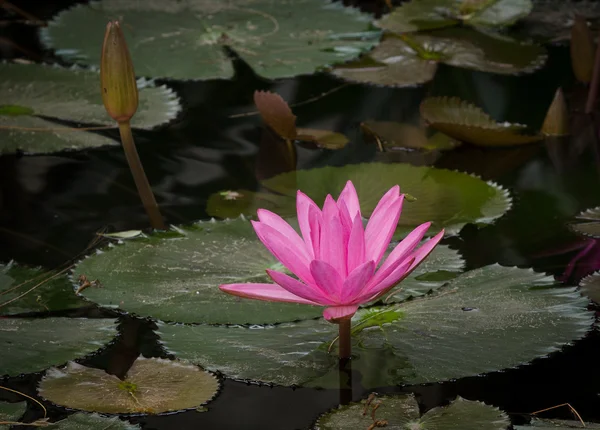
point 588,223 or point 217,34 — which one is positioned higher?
point 217,34

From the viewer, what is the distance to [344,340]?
3.80 feet

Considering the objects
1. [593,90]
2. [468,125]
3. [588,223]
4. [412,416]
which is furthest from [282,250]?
[593,90]

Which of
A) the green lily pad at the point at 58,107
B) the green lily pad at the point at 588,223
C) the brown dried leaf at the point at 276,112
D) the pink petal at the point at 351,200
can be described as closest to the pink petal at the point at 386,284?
the pink petal at the point at 351,200

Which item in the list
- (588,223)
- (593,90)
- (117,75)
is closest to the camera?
(117,75)

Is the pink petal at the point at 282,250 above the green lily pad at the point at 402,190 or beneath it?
beneath

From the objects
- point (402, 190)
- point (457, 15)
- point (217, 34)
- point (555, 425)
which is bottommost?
point (555, 425)

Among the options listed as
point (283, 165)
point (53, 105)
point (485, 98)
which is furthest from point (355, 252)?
point (485, 98)

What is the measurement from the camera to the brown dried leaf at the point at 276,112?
2.04 meters

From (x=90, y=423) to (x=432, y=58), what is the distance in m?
1.86

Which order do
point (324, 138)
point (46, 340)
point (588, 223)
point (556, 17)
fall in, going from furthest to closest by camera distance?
1. point (556, 17)
2. point (324, 138)
3. point (588, 223)
4. point (46, 340)

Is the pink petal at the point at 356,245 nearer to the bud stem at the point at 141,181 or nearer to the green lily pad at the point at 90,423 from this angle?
the green lily pad at the point at 90,423

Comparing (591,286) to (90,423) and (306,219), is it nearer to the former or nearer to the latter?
(306,219)

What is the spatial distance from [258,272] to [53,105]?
103 centimetres

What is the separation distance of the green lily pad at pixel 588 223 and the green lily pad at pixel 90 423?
971mm
